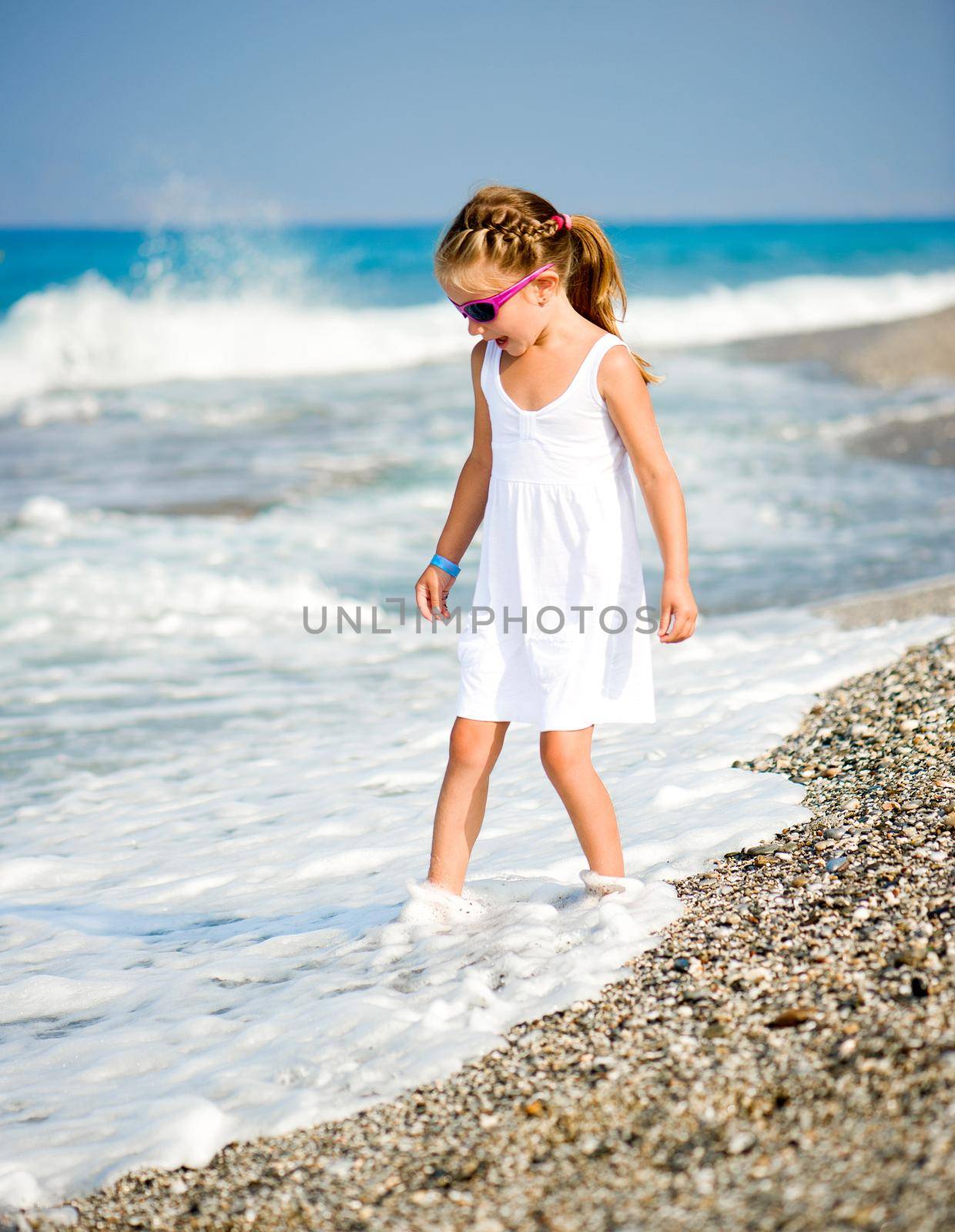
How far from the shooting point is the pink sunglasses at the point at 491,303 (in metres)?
2.55

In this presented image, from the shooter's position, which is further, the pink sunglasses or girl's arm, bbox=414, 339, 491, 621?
girl's arm, bbox=414, 339, 491, 621

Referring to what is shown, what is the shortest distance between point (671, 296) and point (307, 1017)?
33425 millimetres

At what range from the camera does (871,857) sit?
2.64 metres

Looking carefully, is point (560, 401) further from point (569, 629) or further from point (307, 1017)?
point (307, 1017)

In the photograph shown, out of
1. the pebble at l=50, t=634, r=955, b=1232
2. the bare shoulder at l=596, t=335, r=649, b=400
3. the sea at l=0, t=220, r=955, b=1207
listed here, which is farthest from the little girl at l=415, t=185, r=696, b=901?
the pebble at l=50, t=634, r=955, b=1232

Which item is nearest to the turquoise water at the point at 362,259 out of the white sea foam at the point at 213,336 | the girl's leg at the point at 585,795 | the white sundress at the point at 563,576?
the white sundress at the point at 563,576

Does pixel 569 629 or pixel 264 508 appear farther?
pixel 264 508

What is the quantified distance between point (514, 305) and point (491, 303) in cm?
5

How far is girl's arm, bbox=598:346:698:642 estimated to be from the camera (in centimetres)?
256

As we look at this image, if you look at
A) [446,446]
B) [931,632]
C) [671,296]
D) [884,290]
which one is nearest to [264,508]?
[446,446]

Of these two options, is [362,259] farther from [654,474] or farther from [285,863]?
[654,474]

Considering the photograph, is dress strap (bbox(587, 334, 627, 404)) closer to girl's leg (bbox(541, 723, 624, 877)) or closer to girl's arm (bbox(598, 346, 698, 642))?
girl's arm (bbox(598, 346, 698, 642))

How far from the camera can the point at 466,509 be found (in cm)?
289

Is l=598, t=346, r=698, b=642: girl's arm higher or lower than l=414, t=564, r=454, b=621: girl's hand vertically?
higher
